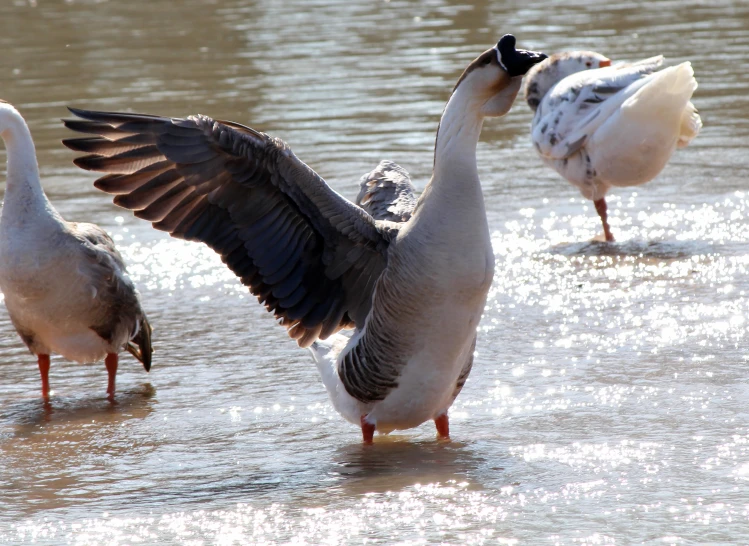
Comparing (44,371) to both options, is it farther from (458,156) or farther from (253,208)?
(458,156)

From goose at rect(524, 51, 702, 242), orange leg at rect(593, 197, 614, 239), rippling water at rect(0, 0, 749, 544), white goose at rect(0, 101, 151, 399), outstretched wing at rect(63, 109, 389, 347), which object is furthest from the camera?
orange leg at rect(593, 197, 614, 239)

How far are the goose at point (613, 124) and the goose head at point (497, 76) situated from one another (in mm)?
3557

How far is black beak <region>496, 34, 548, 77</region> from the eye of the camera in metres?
4.74

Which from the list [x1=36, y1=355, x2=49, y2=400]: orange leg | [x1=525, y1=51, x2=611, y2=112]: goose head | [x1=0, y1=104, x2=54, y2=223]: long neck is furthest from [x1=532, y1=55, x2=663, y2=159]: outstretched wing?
[x1=36, y1=355, x2=49, y2=400]: orange leg

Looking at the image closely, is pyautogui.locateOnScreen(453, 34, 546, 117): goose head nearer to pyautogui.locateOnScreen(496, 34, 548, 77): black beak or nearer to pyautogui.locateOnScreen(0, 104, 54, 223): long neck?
pyautogui.locateOnScreen(496, 34, 548, 77): black beak

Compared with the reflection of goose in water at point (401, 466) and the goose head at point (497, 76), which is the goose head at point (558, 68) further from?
the reflection of goose in water at point (401, 466)

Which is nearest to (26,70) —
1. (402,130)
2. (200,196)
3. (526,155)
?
(402,130)

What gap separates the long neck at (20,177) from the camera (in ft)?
20.6

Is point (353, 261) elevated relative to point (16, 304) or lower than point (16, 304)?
elevated

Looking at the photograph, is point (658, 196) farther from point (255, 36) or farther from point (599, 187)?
point (255, 36)

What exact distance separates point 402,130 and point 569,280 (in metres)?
4.78

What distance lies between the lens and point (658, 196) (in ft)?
31.9

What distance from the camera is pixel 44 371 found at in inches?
254

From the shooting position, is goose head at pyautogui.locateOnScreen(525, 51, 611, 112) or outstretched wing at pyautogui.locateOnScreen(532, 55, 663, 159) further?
goose head at pyautogui.locateOnScreen(525, 51, 611, 112)
